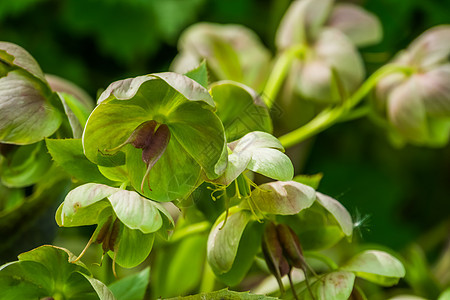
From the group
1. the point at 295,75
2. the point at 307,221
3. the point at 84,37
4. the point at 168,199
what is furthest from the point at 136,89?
the point at 84,37

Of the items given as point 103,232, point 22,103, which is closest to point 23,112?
point 22,103

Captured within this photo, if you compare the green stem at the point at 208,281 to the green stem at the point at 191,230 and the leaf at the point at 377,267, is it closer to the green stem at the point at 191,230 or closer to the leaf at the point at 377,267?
the green stem at the point at 191,230

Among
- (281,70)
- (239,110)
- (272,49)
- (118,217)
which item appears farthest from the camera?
(272,49)

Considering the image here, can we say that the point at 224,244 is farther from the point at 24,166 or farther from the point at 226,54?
the point at 226,54

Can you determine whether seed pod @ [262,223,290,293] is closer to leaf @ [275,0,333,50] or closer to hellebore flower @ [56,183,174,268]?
hellebore flower @ [56,183,174,268]

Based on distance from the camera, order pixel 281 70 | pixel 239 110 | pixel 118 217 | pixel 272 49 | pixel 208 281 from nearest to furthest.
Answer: pixel 118 217
pixel 239 110
pixel 208 281
pixel 281 70
pixel 272 49

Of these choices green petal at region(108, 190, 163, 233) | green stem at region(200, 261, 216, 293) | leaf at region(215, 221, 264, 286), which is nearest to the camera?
green petal at region(108, 190, 163, 233)

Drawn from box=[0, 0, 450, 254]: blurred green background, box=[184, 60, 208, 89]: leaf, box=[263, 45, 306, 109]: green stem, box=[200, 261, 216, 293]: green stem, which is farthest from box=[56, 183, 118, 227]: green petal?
box=[0, 0, 450, 254]: blurred green background
